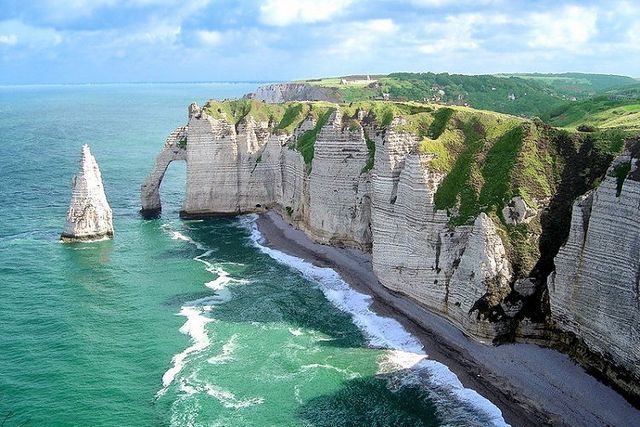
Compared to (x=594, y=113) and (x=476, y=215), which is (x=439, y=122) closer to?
(x=476, y=215)

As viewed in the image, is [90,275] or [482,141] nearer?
[482,141]

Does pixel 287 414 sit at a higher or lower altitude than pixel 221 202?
lower

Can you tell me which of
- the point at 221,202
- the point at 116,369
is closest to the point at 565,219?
the point at 116,369

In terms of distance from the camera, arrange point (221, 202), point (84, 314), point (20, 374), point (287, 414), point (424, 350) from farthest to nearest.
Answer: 1. point (221, 202)
2. point (84, 314)
3. point (424, 350)
4. point (20, 374)
5. point (287, 414)

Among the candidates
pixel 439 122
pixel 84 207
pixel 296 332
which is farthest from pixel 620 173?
pixel 84 207

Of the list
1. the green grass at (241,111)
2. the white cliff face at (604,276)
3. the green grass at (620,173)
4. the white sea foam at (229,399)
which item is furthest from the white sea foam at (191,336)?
the green grass at (241,111)

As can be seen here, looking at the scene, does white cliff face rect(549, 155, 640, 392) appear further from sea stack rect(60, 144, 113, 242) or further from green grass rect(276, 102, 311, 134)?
sea stack rect(60, 144, 113, 242)

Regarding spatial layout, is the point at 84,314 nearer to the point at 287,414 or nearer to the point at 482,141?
the point at 287,414
